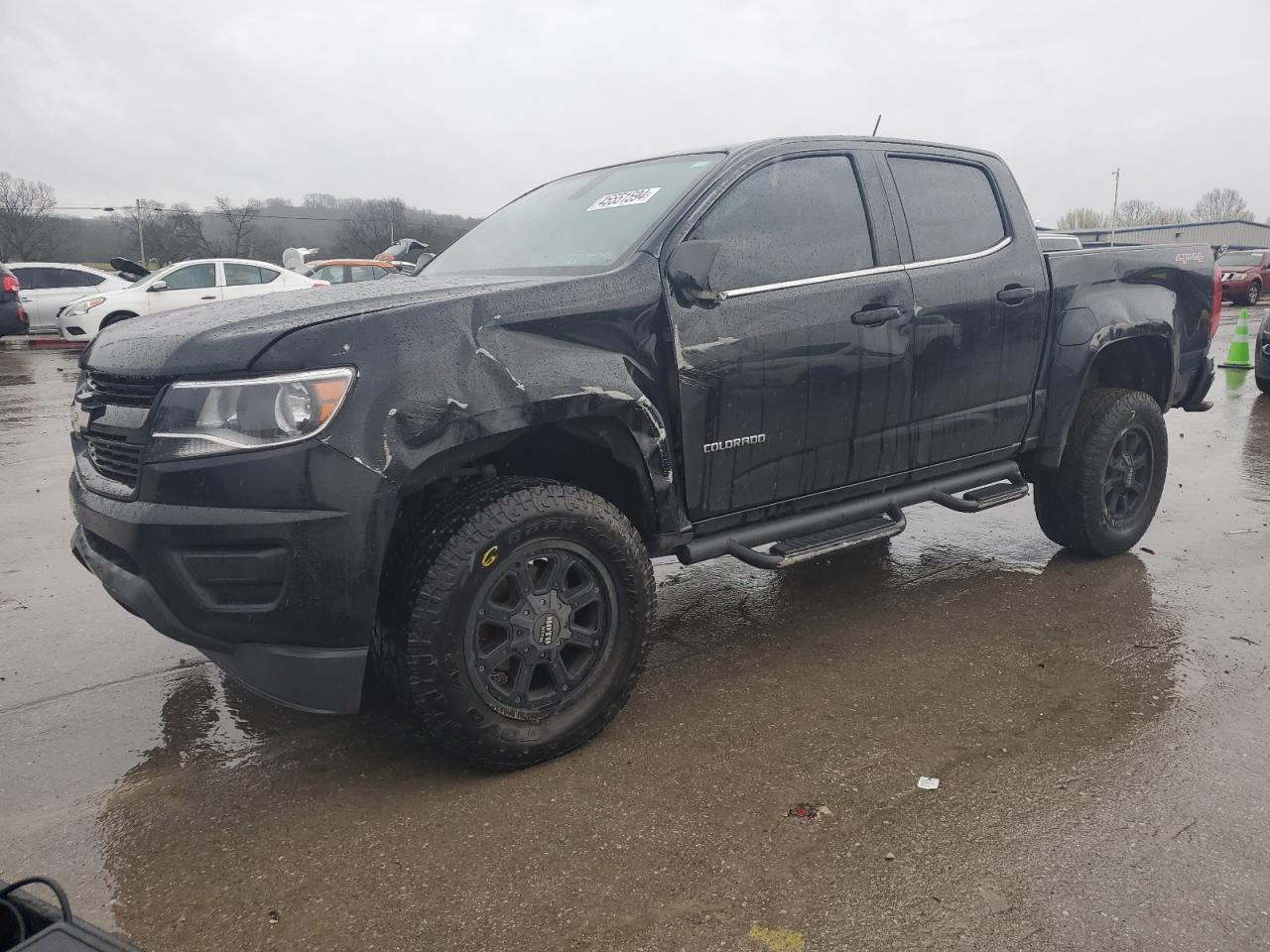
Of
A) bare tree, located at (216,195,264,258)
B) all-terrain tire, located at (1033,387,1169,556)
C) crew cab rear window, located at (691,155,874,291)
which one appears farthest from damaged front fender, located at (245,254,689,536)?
bare tree, located at (216,195,264,258)

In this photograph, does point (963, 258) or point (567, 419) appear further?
point (963, 258)

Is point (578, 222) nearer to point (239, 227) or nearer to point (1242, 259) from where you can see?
point (1242, 259)

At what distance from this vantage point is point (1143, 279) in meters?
4.61

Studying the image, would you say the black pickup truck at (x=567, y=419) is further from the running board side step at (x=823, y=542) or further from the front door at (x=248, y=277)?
the front door at (x=248, y=277)

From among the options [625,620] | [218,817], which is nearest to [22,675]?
[218,817]

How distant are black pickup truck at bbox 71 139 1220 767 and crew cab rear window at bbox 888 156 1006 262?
15mm

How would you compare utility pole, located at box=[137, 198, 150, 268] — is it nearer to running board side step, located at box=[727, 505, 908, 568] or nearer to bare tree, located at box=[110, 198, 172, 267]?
bare tree, located at box=[110, 198, 172, 267]

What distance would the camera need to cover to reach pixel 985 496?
4141mm

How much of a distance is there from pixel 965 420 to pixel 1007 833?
1915 millimetres

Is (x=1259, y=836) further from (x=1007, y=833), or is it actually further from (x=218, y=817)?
(x=218, y=817)

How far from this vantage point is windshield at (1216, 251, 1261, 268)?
26.9 m

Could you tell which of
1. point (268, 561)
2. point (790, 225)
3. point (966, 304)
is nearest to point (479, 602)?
point (268, 561)

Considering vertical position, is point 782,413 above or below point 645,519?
above

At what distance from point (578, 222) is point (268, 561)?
176cm
